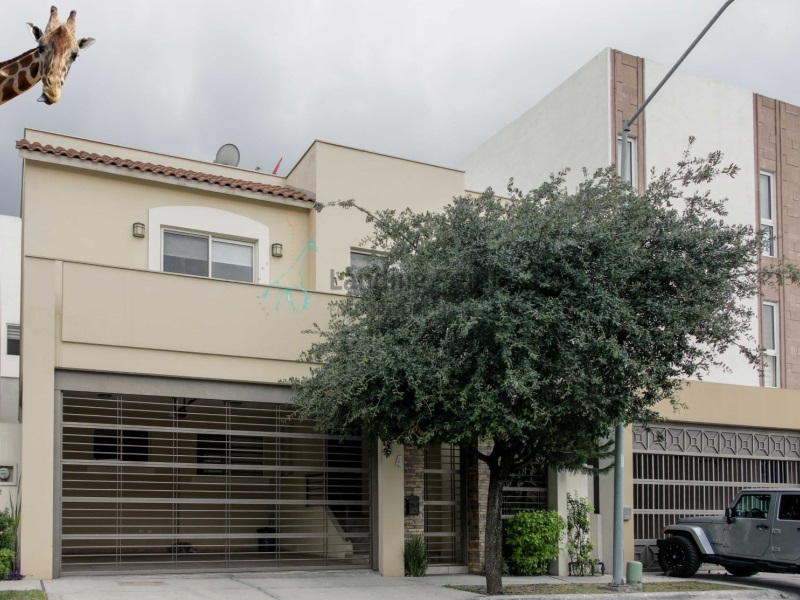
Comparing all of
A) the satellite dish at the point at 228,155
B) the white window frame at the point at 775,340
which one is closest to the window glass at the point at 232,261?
the satellite dish at the point at 228,155

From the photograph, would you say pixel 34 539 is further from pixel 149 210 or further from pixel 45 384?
pixel 149 210

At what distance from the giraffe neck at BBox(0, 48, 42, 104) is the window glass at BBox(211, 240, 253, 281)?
279 inches

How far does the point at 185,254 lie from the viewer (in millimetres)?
17719

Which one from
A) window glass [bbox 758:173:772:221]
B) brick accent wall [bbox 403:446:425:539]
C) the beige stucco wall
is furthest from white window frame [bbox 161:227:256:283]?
window glass [bbox 758:173:772:221]

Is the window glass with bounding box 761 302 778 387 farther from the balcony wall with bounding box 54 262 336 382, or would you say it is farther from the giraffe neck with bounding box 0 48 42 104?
the giraffe neck with bounding box 0 48 42 104

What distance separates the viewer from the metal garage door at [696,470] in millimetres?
20469

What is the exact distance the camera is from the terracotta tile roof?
1622 centimetres

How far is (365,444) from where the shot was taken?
55.0 feet

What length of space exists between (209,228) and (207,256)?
1.73ft

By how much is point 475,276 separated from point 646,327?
2.51 m

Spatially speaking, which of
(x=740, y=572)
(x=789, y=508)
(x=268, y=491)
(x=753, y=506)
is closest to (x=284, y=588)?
(x=268, y=491)

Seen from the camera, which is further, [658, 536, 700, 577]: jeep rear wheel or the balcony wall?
[658, 536, 700, 577]: jeep rear wheel

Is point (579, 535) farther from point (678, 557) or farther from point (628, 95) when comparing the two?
point (628, 95)

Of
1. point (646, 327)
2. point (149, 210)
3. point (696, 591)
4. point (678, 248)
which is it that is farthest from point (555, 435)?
point (149, 210)
